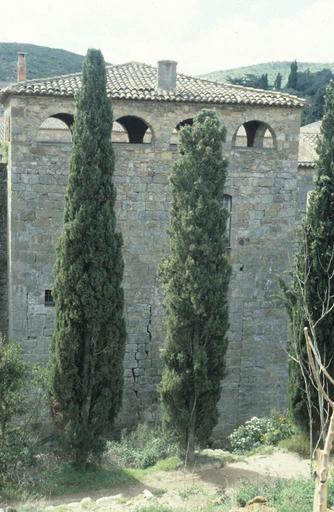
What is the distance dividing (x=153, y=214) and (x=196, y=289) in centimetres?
382

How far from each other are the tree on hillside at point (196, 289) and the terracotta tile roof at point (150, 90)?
2.55 metres

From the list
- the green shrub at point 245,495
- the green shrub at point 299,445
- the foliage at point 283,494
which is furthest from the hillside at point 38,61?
the green shrub at point 245,495

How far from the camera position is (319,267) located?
595 inches

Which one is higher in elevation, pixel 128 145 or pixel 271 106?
pixel 271 106

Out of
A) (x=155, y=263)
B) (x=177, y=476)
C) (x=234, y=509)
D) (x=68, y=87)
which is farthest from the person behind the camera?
(x=155, y=263)

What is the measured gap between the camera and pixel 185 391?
14.8 m

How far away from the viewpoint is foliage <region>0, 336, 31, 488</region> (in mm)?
13562

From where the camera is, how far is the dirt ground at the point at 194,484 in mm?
12406

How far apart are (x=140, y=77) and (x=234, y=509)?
1179cm

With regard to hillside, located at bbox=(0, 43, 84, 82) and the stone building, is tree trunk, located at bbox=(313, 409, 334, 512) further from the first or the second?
hillside, located at bbox=(0, 43, 84, 82)

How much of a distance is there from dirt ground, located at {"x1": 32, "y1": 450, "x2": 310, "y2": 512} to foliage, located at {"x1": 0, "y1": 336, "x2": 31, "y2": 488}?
3.94ft

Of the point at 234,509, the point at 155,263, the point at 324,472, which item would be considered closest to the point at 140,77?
the point at 155,263

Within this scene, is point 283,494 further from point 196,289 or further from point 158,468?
point 196,289

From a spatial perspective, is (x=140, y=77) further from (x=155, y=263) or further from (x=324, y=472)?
(x=324, y=472)
